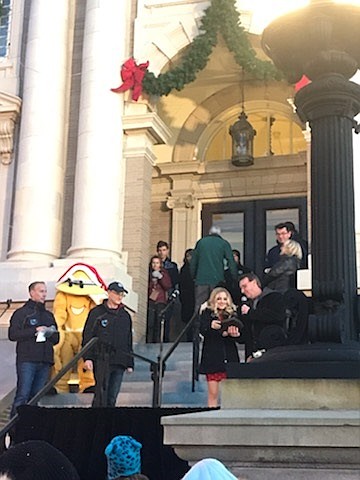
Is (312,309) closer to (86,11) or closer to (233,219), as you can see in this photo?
(86,11)

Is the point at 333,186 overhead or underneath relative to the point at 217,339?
overhead

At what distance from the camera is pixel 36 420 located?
8094 millimetres

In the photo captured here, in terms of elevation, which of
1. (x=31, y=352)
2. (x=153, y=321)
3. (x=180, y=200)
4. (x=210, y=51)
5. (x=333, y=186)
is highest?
(x=210, y=51)

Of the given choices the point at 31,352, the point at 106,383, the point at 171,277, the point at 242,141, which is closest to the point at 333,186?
the point at 106,383

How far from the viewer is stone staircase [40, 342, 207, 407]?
10538 mm

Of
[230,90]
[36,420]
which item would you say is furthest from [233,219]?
[36,420]

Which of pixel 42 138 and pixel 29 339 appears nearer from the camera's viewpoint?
pixel 29 339

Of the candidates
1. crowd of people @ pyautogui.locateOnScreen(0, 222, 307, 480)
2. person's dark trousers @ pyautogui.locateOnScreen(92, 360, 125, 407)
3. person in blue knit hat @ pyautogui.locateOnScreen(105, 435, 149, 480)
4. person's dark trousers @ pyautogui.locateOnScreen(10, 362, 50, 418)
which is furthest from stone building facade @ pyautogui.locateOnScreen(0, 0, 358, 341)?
person in blue knit hat @ pyautogui.locateOnScreen(105, 435, 149, 480)

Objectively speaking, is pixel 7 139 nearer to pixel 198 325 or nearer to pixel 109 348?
pixel 198 325

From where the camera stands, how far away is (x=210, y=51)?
49.4 ft

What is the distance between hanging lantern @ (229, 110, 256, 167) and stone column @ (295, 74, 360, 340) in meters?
12.0

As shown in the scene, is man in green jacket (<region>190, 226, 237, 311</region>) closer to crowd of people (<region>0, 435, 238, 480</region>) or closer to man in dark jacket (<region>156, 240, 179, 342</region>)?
man in dark jacket (<region>156, 240, 179, 342</region>)

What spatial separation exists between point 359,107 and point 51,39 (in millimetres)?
10998

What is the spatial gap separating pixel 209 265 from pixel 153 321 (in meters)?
2.26
